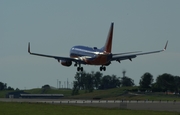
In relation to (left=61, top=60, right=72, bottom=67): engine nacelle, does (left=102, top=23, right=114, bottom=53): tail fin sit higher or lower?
higher

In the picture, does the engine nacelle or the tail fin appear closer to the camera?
the tail fin

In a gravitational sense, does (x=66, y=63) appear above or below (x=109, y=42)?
below

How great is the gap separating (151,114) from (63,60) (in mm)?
49168

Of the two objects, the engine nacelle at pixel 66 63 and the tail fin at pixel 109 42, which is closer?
the tail fin at pixel 109 42

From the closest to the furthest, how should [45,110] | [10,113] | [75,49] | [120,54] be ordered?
[10,113] < [45,110] < [120,54] < [75,49]


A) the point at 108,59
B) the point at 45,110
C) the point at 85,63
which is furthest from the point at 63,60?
the point at 45,110

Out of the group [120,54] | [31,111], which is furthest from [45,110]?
[120,54]

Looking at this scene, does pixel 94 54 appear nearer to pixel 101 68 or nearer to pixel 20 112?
pixel 101 68

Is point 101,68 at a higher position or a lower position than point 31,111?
higher

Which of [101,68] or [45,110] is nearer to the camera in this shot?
[45,110]

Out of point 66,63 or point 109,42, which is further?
point 66,63

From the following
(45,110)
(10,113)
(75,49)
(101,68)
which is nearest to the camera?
(10,113)

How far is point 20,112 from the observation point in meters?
91.2

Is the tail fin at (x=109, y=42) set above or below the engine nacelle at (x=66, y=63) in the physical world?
above
